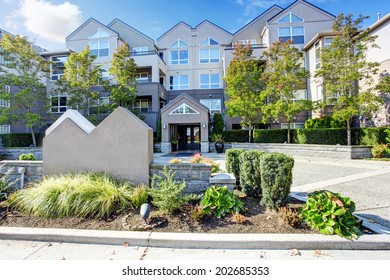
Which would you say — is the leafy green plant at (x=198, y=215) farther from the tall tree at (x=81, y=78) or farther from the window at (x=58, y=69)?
the window at (x=58, y=69)

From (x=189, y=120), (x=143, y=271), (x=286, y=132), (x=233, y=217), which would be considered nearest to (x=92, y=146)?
(x=143, y=271)

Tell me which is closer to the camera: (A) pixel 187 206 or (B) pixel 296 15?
(A) pixel 187 206

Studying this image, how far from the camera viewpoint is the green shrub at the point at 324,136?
45.8 feet

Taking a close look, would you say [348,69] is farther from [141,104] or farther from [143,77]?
[143,77]

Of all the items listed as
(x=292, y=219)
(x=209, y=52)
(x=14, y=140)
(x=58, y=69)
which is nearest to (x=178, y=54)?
(x=209, y=52)

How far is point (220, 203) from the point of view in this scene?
12.8 ft

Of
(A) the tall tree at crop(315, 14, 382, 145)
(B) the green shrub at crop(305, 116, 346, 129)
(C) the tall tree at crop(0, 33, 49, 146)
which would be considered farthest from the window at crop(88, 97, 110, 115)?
(B) the green shrub at crop(305, 116, 346, 129)

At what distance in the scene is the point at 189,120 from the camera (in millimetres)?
18812

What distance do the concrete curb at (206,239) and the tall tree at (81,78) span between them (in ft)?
61.2

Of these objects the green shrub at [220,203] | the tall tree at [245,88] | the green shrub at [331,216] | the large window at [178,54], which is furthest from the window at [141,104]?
the green shrub at [331,216]

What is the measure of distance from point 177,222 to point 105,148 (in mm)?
2559

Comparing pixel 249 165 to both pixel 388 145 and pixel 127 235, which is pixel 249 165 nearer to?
pixel 127 235

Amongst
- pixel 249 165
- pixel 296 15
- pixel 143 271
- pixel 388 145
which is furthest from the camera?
pixel 296 15

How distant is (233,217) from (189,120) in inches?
611
